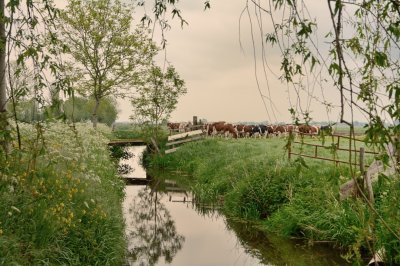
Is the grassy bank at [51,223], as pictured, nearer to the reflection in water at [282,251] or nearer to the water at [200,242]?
the water at [200,242]

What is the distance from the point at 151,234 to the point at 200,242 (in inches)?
61.7

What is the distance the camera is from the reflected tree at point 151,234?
1127 cm

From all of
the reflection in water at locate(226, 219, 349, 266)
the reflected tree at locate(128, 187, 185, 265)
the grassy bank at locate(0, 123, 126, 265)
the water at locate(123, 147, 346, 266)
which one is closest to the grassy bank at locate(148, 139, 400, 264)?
the reflection in water at locate(226, 219, 349, 266)

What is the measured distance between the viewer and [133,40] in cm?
3350

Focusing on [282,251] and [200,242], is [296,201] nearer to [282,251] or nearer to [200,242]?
[282,251]

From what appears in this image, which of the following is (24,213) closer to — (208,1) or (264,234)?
(208,1)

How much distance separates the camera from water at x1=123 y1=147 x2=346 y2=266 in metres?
10.6

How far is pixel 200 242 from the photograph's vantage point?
1261 cm

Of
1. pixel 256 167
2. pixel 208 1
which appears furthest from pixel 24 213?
pixel 256 167

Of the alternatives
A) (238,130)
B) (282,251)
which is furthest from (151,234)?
(238,130)

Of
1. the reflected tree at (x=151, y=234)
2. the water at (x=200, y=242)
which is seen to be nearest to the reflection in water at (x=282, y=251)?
the water at (x=200, y=242)

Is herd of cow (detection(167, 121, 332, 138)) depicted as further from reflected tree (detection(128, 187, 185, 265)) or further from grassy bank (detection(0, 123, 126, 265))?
grassy bank (detection(0, 123, 126, 265))

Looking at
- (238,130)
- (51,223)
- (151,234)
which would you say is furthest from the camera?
(238,130)

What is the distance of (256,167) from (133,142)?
64.9ft
